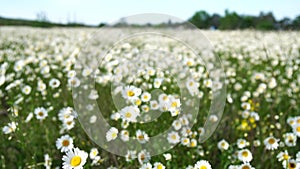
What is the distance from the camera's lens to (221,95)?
2.50m

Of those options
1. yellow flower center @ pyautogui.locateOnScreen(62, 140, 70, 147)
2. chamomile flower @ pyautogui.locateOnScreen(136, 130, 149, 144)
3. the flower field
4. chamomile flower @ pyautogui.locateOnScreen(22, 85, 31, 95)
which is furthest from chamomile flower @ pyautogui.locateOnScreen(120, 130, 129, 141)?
chamomile flower @ pyautogui.locateOnScreen(22, 85, 31, 95)

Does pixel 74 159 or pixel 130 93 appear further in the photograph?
pixel 130 93

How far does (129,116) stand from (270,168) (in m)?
0.97

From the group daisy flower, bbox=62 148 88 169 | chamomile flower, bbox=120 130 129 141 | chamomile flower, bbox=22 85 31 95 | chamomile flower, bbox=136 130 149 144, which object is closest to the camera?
daisy flower, bbox=62 148 88 169

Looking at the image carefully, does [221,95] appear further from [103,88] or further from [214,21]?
[214,21]

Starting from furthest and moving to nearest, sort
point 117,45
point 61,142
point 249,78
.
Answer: point 117,45, point 249,78, point 61,142

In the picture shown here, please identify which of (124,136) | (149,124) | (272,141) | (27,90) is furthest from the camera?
(27,90)

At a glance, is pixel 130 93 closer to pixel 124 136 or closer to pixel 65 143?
pixel 124 136

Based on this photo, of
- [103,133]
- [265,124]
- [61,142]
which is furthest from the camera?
[265,124]

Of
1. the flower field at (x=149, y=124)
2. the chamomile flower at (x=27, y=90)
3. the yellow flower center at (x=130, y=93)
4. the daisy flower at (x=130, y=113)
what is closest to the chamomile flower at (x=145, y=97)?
the flower field at (x=149, y=124)

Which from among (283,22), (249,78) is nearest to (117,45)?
(249,78)

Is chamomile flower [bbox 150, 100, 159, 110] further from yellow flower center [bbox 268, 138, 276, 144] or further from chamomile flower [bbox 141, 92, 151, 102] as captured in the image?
yellow flower center [bbox 268, 138, 276, 144]

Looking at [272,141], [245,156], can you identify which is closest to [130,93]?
[245,156]

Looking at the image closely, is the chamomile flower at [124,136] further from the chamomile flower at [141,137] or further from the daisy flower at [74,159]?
the daisy flower at [74,159]
